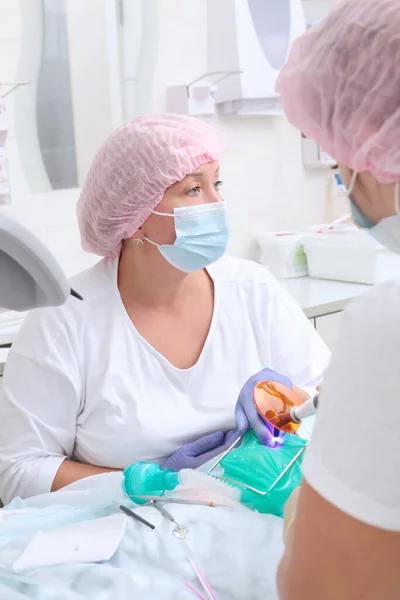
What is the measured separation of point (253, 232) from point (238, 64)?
0.72m

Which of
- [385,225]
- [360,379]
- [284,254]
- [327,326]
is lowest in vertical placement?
[327,326]

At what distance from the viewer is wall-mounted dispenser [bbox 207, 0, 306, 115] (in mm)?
3102

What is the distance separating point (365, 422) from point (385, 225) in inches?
9.3

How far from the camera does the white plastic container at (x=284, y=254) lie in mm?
3311

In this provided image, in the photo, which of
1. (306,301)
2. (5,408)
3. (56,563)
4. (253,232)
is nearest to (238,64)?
(253,232)

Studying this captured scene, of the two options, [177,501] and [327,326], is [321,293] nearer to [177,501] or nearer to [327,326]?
[327,326]

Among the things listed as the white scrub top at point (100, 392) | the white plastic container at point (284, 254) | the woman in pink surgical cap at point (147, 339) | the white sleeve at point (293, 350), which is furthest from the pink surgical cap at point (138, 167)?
the white plastic container at point (284, 254)

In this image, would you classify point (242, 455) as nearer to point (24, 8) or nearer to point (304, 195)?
point (24, 8)

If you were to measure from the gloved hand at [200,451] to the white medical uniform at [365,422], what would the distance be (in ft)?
2.90

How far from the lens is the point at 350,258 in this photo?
3.17 m

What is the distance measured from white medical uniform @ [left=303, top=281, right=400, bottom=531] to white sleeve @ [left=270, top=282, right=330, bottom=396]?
1.12 meters

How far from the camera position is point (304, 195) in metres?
3.66

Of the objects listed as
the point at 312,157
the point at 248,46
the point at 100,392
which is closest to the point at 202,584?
the point at 100,392

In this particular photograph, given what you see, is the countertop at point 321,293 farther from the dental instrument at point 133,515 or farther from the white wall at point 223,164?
the dental instrument at point 133,515
